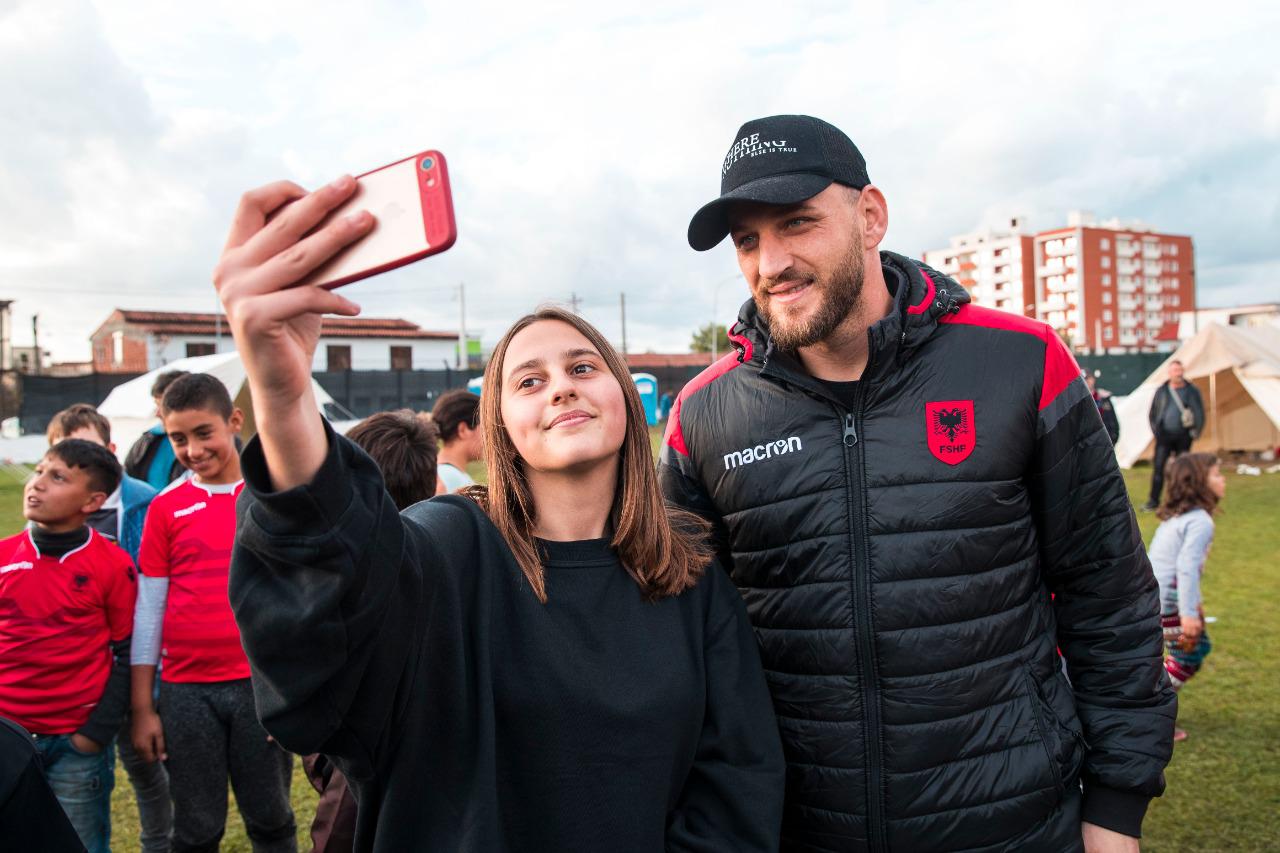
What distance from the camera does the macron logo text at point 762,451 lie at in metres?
2.06

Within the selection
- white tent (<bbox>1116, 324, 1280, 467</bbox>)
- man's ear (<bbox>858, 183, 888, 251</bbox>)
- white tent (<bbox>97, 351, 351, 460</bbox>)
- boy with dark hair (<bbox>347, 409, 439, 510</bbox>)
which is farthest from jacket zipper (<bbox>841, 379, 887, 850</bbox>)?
white tent (<bbox>1116, 324, 1280, 467</bbox>)

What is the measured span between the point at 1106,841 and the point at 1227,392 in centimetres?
1782

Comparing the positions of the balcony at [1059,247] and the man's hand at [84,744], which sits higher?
the balcony at [1059,247]

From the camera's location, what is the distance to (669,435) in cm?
239

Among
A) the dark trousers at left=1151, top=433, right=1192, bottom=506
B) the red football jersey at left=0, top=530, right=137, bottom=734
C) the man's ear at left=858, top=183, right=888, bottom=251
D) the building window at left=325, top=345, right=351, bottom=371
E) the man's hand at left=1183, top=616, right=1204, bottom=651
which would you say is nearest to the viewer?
the man's ear at left=858, top=183, right=888, bottom=251

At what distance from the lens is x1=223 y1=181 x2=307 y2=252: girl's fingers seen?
3.62 ft

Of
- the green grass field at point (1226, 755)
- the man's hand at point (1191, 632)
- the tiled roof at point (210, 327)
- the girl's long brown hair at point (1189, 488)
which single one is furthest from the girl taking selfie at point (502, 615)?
the tiled roof at point (210, 327)

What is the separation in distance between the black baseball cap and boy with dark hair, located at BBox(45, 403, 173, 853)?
2.86 meters

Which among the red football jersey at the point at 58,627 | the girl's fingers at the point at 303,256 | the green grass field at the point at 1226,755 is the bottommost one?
the green grass field at the point at 1226,755

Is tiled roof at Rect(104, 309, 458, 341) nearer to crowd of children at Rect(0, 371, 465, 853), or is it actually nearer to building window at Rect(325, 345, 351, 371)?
building window at Rect(325, 345, 351, 371)

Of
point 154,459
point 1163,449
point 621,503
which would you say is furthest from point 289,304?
point 1163,449

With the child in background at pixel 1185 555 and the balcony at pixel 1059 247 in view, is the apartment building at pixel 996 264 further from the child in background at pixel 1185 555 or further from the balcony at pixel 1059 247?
the child in background at pixel 1185 555

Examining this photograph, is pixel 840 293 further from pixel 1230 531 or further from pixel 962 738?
pixel 1230 531

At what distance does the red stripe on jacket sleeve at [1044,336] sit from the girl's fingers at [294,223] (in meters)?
1.49
